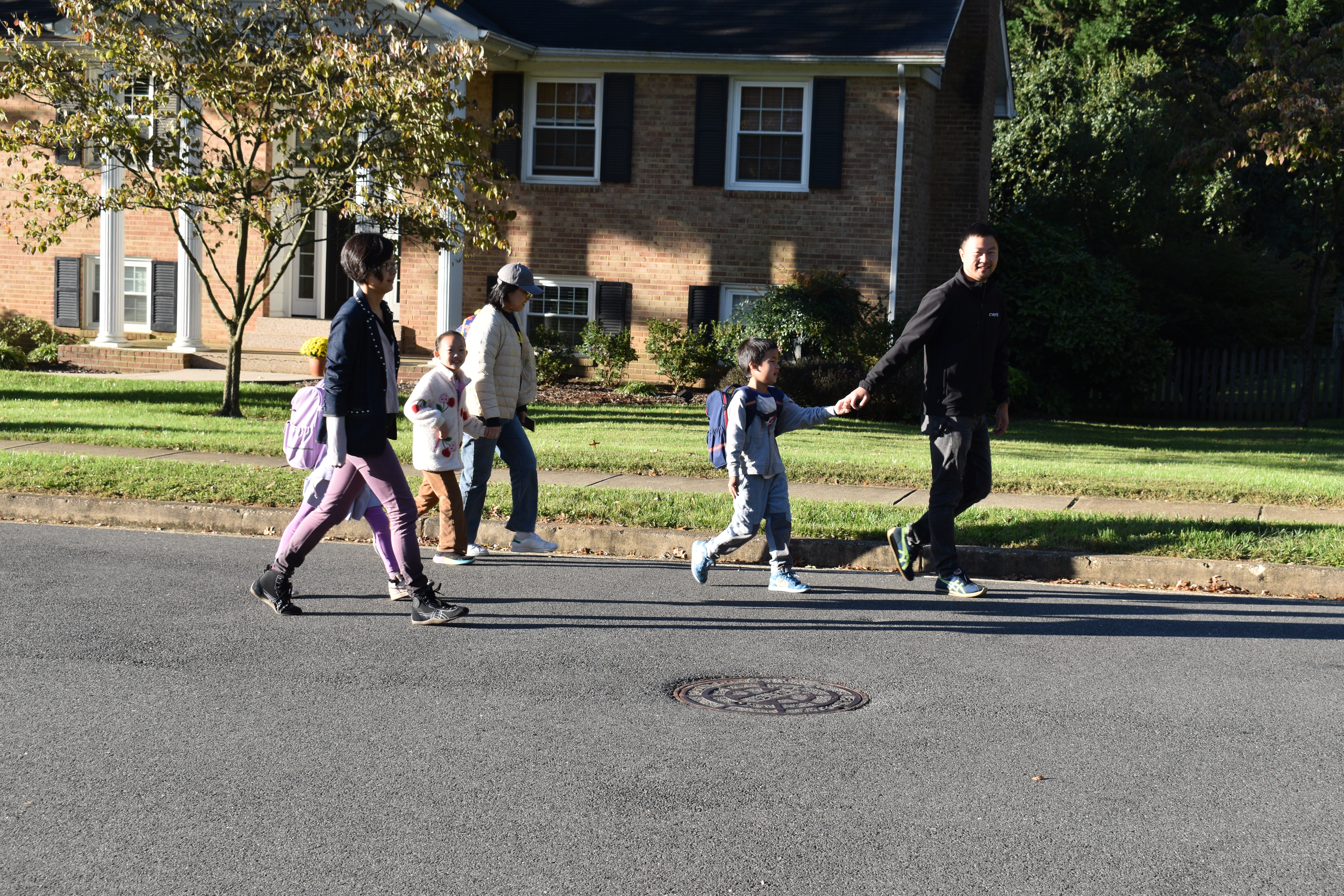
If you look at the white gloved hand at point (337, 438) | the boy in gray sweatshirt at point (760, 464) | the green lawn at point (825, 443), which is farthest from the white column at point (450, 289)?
the white gloved hand at point (337, 438)

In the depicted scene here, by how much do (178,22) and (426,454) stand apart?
29.9 ft

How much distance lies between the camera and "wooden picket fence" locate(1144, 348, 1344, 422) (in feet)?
72.7

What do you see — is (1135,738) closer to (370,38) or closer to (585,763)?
(585,763)

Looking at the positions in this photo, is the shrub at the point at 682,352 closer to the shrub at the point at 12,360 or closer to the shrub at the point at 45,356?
the shrub at the point at 45,356

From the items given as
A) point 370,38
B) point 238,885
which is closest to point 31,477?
point 370,38

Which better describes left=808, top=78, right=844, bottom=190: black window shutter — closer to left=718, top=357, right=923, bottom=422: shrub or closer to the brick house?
the brick house

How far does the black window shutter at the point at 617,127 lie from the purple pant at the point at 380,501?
14822 mm

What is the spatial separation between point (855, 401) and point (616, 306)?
14424 millimetres

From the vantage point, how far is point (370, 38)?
1441 centimetres

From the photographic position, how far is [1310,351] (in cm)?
2106

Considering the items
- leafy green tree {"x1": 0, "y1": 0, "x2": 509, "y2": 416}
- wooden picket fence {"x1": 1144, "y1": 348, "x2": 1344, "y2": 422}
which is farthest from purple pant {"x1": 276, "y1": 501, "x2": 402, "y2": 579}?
A: wooden picket fence {"x1": 1144, "y1": 348, "x2": 1344, "y2": 422}

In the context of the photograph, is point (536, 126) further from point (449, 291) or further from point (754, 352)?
point (754, 352)

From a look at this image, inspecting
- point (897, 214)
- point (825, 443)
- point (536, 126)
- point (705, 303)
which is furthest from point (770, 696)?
point (536, 126)

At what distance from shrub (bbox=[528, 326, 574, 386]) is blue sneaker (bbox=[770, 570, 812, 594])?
13.4 meters
